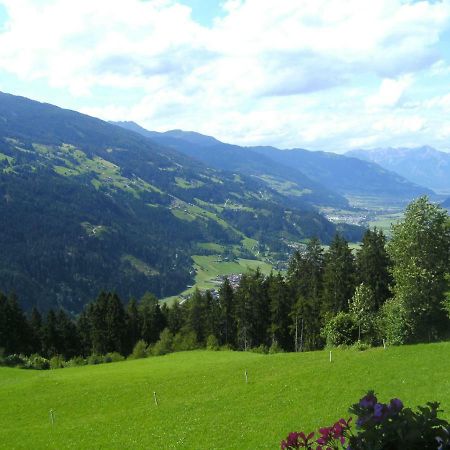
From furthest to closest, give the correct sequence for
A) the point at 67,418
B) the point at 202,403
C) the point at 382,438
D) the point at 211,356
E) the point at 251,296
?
the point at 251,296
the point at 211,356
the point at 67,418
the point at 202,403
the point at 382,438

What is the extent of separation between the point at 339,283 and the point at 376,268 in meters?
7.27

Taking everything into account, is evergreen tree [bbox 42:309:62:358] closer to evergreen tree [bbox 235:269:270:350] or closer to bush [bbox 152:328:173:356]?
bush [bbox 152:328:173:356]

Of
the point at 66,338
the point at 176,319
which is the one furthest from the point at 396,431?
the point at 176,319

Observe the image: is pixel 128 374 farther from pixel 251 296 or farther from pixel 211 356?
pixel 251 296

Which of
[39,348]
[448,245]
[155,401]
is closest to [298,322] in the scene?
[448,245]

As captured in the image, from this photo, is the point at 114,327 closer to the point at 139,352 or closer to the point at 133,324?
the point at 133,324

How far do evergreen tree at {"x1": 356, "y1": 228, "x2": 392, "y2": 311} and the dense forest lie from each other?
18 centimetres

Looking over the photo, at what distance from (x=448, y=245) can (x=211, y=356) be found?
3967cm

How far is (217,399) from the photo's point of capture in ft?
128

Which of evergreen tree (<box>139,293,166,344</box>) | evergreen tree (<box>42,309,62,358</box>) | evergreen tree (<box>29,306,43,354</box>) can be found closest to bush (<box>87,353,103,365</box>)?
evergreen tree (<box>42,309,62,358</box>)

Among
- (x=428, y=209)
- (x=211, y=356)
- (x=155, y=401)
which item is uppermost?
(x=428, y=209)

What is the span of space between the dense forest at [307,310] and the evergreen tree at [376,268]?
7.1 inches

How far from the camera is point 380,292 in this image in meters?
81.9

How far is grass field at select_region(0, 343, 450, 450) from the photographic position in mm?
30469
